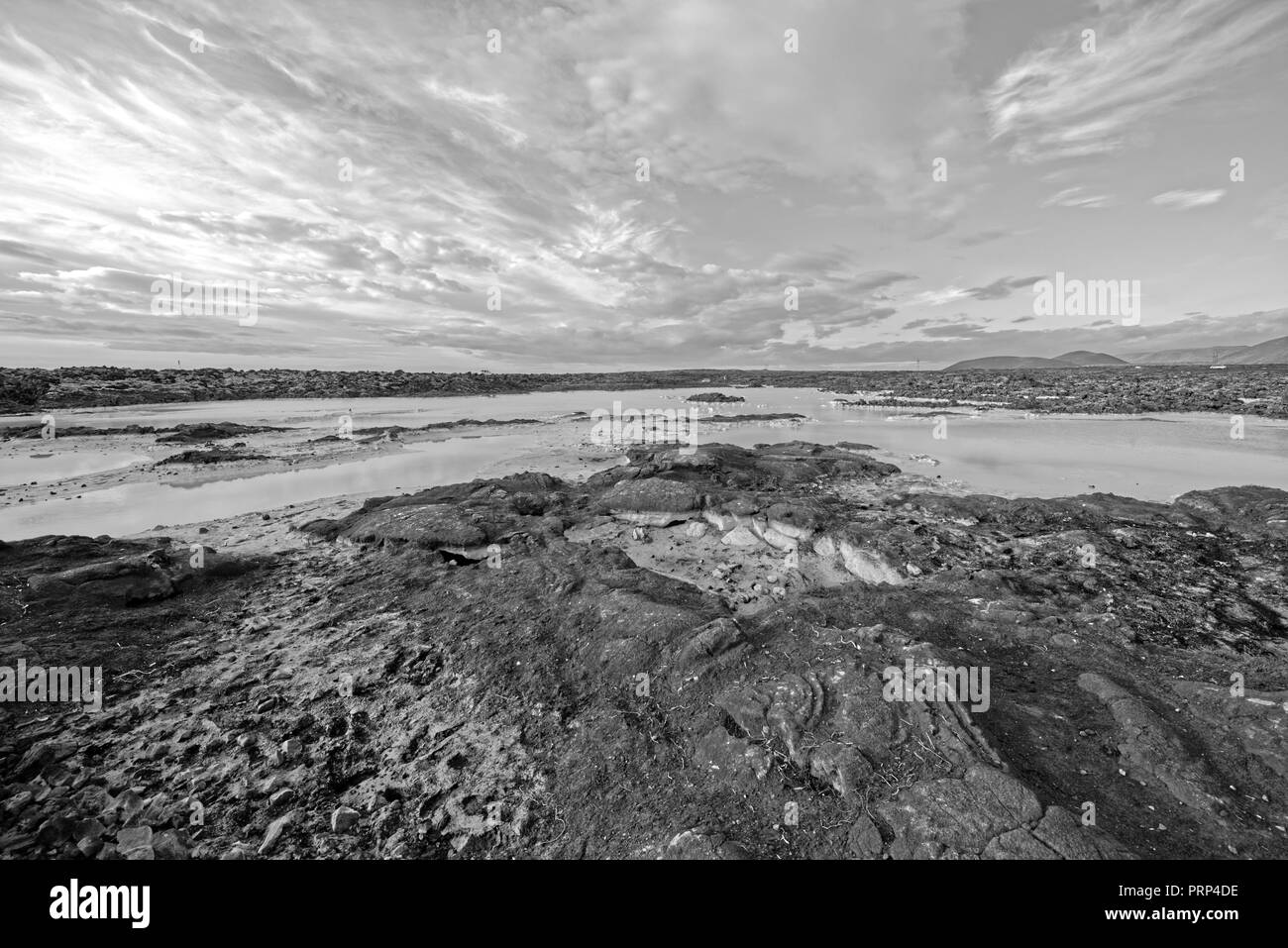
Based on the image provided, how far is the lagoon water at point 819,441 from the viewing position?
17.0 meters

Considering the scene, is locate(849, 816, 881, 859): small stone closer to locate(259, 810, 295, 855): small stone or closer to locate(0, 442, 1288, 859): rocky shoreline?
locate(0, 442, 1288, 859): rocky shoreline

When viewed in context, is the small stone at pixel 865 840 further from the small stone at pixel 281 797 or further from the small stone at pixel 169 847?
the small stone at pixel 169 847

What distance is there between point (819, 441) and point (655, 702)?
→ 27.8 m

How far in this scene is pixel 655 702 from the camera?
6.17 meters

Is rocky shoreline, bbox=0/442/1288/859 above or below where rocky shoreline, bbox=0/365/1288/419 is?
below

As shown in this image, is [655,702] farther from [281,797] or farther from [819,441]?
[819,441]

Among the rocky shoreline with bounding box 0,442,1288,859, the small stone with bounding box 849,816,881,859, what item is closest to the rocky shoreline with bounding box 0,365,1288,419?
the rocky shoreline with bounding box 0,442,1288,859

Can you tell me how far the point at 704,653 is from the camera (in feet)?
21.9

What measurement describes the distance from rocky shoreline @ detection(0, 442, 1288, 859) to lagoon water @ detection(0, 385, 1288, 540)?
248 inches

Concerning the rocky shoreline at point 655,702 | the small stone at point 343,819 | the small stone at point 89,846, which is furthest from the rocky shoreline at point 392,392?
the small stone at point 89,846

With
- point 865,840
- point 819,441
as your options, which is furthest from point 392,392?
point 865,840

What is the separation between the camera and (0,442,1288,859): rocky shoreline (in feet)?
14.4

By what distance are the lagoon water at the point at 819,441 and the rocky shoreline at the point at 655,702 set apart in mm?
6299
